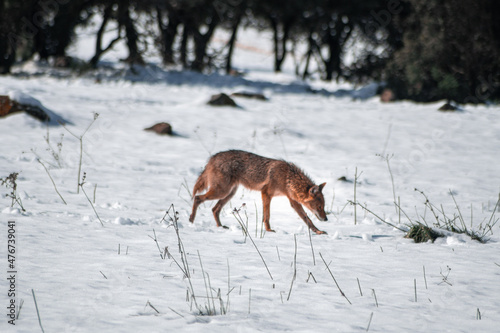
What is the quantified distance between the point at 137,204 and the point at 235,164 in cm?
150

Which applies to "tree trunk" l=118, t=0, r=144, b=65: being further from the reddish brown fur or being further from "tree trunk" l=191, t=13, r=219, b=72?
the reddish brown fur

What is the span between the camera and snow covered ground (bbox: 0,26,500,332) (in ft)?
10.4

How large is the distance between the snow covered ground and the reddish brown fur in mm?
355

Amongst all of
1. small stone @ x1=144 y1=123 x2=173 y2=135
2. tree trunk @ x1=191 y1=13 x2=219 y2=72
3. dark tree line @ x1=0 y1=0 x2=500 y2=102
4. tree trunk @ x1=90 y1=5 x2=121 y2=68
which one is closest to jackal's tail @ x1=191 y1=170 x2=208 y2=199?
small stone @ x1=144 y1=123 x2=173 y2=135

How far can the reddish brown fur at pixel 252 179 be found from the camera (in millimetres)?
6250

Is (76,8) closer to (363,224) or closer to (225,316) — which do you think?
(363,224)

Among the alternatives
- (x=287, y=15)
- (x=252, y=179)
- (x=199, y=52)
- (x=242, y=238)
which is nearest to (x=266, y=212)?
(x=252, y=179)

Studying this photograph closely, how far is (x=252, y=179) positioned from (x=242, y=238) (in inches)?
49.9

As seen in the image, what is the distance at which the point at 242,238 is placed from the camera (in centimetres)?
528

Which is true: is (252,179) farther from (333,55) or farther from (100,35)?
(333,55)

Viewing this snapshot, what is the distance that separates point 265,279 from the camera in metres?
3.88

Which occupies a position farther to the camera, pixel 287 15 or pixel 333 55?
pixel 333 55

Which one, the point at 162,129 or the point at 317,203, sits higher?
the point at 162,129

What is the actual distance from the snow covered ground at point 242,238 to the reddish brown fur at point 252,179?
355mm
